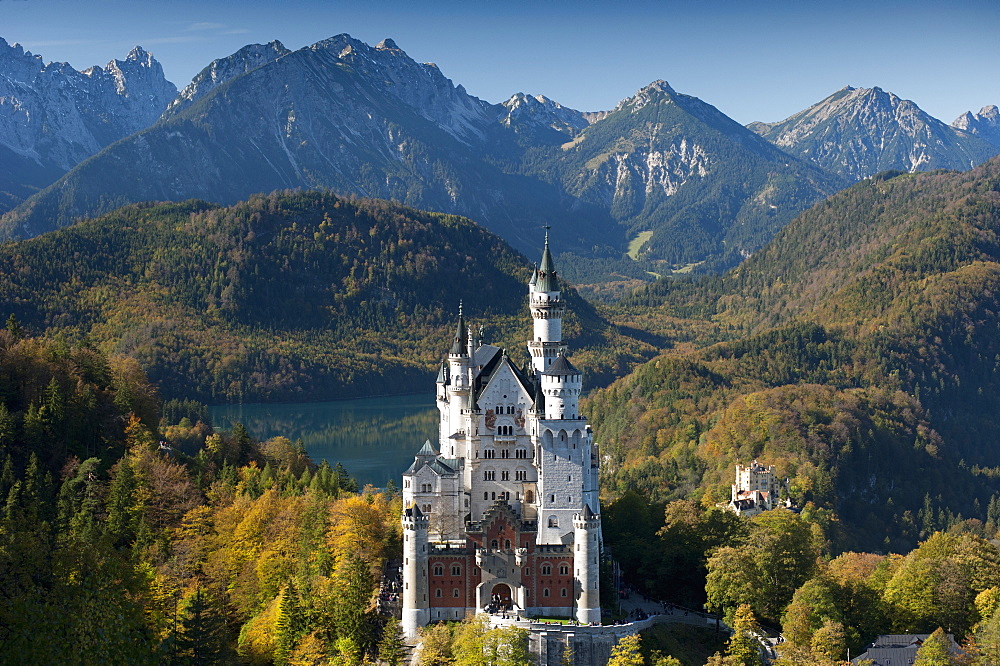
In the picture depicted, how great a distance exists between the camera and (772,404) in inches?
7633

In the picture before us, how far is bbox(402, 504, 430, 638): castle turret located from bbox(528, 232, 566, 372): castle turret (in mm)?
12953

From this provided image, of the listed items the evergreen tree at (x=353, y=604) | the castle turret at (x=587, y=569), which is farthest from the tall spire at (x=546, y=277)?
the evergreen tree at (x=353, y=604)

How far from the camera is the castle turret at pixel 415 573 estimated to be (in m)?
81.4

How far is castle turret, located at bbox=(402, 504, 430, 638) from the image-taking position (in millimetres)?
81438

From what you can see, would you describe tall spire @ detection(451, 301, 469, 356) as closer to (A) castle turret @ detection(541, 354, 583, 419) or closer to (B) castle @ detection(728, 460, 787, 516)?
(A) castle turret @ detection(541, 354, 583, 419)

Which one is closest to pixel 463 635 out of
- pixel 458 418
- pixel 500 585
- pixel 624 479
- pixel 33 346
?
pixel 500 585

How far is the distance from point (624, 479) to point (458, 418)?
3045 inches

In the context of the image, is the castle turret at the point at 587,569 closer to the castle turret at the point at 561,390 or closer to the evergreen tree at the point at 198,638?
the castle turret at the point at 561,390

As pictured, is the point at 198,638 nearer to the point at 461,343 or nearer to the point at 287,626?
the point at 287,626

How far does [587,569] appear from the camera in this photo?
8025 centimetres

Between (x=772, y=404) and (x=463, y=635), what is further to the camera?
(x=772, y=404)

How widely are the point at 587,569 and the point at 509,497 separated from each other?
29.5ft

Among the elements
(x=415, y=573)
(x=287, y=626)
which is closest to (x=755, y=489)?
(x=415, y=573)

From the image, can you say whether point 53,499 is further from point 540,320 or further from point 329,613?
point 540,320
